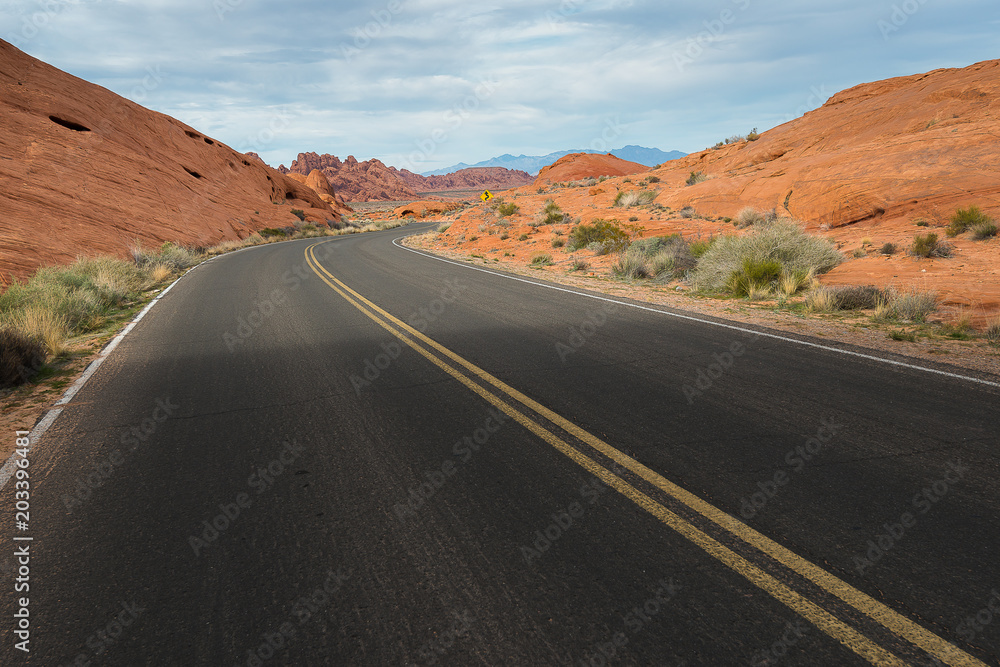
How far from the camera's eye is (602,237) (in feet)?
64.7

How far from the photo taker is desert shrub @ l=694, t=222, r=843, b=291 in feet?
39.3

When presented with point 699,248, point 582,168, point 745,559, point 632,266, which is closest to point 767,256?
point 699,248

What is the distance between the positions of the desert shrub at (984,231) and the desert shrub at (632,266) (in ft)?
26.0

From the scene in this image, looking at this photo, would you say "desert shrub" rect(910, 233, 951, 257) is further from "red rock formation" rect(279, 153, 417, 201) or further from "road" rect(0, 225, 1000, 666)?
"red rock formation" rect(279, 153, 417, 201)

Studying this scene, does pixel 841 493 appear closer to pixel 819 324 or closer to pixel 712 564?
pixel 712 564

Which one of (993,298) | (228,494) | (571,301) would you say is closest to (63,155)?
(571,301)

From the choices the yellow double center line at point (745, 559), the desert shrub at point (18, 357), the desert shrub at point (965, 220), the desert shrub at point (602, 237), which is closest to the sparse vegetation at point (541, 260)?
the desert shrub at point (602, 237)

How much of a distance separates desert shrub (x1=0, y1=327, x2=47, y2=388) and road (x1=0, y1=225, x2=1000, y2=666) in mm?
→ 962

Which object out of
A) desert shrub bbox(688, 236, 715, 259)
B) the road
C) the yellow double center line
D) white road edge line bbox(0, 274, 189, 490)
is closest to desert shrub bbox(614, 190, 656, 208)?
desert shrub bbox(688, 236, 715, 259)

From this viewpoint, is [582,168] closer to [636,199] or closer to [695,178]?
[695,178]

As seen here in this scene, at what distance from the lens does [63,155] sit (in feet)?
81.5

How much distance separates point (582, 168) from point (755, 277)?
6981 centimetres

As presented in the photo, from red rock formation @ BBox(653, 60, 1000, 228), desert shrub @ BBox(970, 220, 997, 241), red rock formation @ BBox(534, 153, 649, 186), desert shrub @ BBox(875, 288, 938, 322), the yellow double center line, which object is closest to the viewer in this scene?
the yellow double center line

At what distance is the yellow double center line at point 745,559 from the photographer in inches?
83.7
